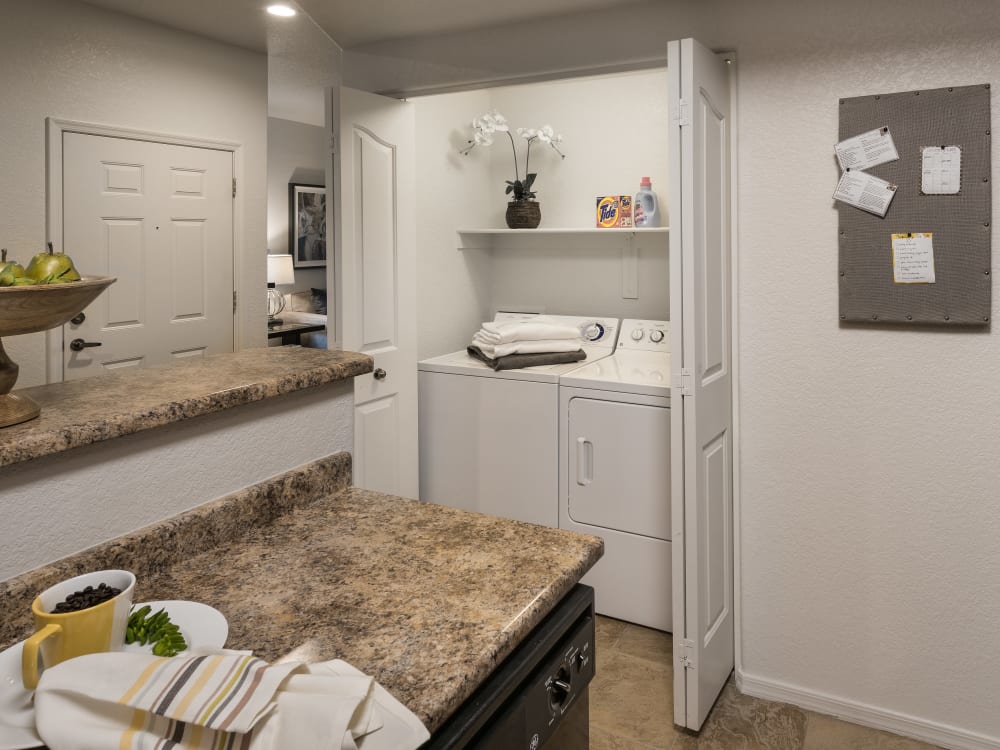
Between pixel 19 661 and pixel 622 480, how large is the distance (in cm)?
222

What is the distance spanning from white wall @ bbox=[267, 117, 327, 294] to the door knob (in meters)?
0.55

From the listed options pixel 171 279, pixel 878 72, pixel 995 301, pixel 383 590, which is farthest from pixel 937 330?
pixel 171 279

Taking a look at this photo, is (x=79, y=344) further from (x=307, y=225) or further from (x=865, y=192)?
(x=865, y=192)

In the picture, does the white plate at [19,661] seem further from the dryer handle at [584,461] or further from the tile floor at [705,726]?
the dryer handle at [584,461]

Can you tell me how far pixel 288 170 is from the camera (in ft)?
6.89

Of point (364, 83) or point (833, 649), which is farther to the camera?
point (364, 83)

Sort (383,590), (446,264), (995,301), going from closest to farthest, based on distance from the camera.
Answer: (383,590) → (995,301) → (446,264)

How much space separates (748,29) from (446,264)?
5.68 feet

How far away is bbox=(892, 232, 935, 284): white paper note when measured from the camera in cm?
209

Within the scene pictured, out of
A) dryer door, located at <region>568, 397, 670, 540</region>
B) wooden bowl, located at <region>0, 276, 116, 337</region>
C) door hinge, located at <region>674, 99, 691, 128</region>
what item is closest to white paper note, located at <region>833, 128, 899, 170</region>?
door hinge, located at <region>674, 99, 691, 128</region>

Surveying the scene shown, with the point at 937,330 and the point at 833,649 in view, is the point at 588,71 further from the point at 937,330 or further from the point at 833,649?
the point at 833,649

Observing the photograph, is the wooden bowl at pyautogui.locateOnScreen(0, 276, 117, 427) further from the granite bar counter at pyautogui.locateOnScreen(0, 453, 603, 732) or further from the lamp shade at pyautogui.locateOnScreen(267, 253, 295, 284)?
the lamp shade at pyautogui.locateOnScreen(267, 253, 295, 284)

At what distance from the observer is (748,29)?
2.24 m

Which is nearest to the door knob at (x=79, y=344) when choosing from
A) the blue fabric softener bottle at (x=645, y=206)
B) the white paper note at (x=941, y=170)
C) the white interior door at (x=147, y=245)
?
the white interior door at (x=147, y=245)
